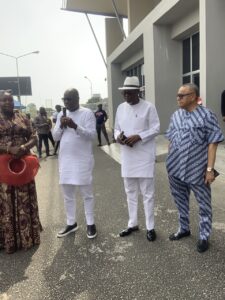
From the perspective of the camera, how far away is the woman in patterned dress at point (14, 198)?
3.91m

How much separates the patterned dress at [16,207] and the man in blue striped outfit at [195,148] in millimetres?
1685

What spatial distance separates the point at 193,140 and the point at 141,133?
2.22 feet

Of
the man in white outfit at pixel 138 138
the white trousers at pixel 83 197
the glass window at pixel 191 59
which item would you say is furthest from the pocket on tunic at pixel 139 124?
the glass window at pixel 191 59

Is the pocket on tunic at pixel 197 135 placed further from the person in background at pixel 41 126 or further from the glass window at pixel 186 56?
the glass window at pixel 186 56

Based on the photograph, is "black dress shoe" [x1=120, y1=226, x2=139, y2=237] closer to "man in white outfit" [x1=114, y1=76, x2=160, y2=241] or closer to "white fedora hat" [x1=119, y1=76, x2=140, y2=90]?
"man in white outfit" [x1=114, y1=76, x2=160, y2=241]

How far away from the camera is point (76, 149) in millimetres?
4262

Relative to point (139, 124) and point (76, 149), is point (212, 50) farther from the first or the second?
point (76, 149)

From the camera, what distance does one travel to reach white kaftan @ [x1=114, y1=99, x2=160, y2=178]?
410 cm

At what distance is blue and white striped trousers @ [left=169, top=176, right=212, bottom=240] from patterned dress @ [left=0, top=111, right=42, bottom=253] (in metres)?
1.68

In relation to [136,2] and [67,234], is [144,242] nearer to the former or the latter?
[67,234]

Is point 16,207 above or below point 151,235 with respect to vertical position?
above

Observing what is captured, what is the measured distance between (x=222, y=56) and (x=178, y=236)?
7.65m

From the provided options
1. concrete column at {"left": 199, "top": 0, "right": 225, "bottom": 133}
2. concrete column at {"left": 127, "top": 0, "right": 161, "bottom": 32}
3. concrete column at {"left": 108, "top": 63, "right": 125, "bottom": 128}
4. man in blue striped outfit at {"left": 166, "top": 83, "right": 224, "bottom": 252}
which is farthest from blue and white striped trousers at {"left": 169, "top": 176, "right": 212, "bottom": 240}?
concrete column at {"left": 108, "top": 63, "right": 125, "bottom": 128}

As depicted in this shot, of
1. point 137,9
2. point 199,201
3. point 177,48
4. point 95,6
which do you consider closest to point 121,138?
point 199,201
